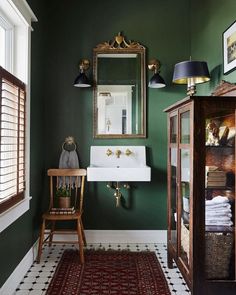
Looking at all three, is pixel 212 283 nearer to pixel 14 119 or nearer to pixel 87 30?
pixel 14 119

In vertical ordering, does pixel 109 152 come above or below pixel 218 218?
above

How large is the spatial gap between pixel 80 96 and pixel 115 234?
5.51 feet

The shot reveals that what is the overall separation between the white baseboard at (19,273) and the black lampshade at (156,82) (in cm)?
210

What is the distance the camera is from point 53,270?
2.50m

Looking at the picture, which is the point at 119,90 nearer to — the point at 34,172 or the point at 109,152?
the point at 109,152

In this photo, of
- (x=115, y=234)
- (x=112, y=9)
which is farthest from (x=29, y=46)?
A: (x=115, y=234)

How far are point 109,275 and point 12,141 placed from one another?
142 centimetres

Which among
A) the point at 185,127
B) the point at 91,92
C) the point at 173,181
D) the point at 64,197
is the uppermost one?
the point at 91,92

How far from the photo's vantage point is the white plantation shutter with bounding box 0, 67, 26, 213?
202 cm

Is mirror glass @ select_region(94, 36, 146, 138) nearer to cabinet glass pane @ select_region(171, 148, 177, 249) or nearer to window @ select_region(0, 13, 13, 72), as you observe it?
cabinet glass pane @ select_region(171, 148, 177, 249)

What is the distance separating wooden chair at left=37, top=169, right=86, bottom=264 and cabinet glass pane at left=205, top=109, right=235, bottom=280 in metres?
1.29

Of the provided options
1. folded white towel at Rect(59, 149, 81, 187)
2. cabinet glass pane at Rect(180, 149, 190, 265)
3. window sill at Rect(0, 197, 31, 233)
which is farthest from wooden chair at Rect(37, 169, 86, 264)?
cabinet glass pane at Rect(180, 149, 190, 265)

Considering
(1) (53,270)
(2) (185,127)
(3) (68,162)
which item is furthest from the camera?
(3) (68,162)

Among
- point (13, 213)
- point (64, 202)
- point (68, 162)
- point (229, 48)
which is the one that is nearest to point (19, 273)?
point (13, 213)
